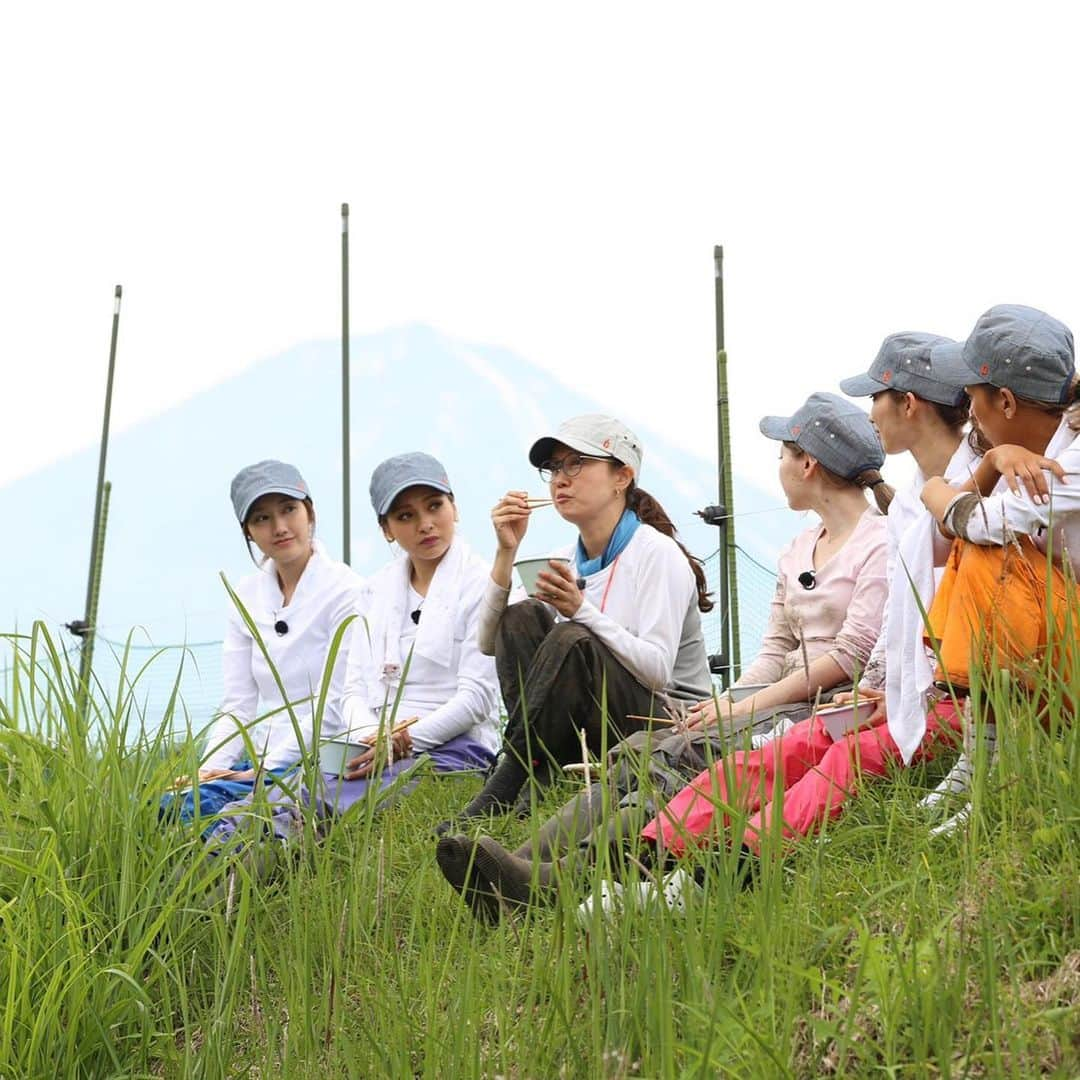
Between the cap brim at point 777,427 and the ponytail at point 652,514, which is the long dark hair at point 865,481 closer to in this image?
the cap brim at point 777,427

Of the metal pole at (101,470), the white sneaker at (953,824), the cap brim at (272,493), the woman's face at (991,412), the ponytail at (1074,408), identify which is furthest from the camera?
the metal pole at (101,470)

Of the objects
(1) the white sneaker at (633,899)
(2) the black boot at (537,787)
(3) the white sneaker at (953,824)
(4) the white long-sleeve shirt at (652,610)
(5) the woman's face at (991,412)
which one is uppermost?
(5) the woman's face at (991,412)

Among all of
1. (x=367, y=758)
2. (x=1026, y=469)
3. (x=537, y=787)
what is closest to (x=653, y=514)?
(x=367, y=758)

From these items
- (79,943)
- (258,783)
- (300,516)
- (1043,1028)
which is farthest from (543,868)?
(300,516)

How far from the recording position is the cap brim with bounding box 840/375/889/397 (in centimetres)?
360

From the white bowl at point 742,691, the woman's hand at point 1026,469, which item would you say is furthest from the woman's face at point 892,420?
the woman's hand at point 1026,469

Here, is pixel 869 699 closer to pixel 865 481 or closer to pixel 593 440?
pixel 865 481

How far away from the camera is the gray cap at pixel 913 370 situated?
350 cm

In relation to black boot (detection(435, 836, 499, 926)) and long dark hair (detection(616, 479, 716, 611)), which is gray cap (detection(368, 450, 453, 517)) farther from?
black boot (detection(435, 836, 499, 926))

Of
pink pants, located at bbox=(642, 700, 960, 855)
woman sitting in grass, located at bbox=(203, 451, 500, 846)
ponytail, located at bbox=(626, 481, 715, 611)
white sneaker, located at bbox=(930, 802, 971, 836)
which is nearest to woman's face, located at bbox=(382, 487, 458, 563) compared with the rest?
woman sitting in grass, located at bbox=(203, 451, 500, 846)

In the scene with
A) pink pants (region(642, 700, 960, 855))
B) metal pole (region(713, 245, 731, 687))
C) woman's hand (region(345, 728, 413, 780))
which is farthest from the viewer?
metal pole (region(713, 245, 731, 687))

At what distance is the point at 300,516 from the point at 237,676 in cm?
54

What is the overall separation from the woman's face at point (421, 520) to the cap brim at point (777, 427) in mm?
973

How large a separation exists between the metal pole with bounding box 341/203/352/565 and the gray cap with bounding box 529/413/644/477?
3.04 meters
